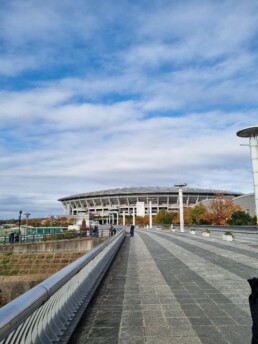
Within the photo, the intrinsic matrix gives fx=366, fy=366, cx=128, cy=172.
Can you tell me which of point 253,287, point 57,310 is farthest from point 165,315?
point 253,287

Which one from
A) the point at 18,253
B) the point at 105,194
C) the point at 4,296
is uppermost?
the point at 105,194

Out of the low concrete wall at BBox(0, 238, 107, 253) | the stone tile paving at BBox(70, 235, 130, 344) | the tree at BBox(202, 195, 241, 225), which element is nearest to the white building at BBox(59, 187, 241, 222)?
the tree at BBox(202, 195, 241, 225)

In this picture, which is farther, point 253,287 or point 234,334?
point 234,334

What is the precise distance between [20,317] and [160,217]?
81920 millimetres

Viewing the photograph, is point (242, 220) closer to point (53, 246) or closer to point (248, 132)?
point (53, 246)

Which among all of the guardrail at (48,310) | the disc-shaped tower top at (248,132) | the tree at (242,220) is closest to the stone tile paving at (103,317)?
the guardrail at (48,310)

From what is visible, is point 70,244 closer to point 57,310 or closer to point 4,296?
point 4,296

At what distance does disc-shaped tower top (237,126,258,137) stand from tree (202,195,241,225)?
4020 centimetres

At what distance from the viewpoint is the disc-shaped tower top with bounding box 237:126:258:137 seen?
16.3 metres

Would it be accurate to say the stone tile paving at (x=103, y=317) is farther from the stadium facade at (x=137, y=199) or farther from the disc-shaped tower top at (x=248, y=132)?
the stadium facade at (x=137, y=199)

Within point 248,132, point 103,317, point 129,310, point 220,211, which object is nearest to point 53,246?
point 248,132

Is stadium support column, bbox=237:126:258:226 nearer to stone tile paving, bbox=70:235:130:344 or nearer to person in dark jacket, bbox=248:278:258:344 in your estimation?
stone tile paving, bbox=70:235:130:344

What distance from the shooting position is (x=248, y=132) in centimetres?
1661

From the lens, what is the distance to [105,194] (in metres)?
142
